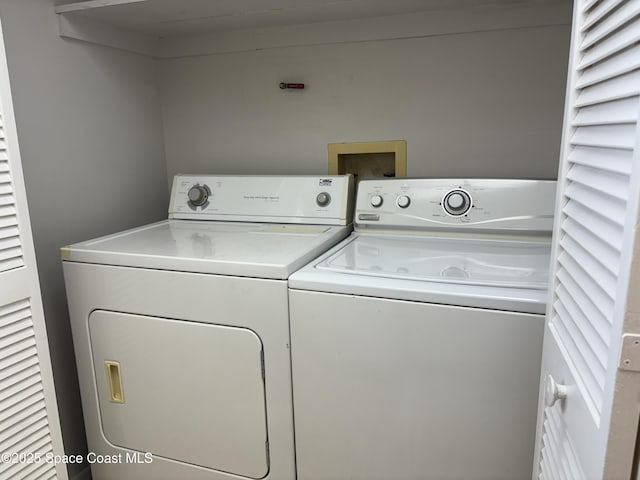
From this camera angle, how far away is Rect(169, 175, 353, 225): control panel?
1.75m

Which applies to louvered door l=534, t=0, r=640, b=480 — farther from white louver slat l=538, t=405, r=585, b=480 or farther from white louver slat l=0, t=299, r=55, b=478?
white louver slat l=0, t=299, r=55, b=478

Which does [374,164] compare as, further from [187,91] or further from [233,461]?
[233,461]

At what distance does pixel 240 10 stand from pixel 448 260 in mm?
1161

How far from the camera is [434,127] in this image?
185 centimetres

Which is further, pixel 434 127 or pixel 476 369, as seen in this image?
pixel 434 127

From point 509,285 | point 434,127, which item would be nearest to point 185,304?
Result: point 509,285

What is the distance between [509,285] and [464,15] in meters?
1.09

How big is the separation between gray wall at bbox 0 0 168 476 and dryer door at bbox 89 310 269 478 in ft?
1.01

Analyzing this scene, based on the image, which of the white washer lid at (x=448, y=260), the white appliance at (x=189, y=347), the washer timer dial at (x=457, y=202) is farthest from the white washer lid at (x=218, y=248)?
the washer timer dial at (x=457, y=202)

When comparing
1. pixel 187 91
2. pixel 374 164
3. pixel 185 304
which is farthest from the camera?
pixel 187 91

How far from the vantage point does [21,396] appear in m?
1.27

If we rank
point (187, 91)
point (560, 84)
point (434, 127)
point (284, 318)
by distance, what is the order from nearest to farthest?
1. point (284, 318)
2. point (560, 84)
3. point (434, 127)
4. point (187, 91)

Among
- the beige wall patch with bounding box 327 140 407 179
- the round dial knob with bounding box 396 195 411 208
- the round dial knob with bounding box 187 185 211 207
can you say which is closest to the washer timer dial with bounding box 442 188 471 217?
the round dial knob with bounding box 396 195 411 208

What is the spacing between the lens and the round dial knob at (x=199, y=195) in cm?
192
